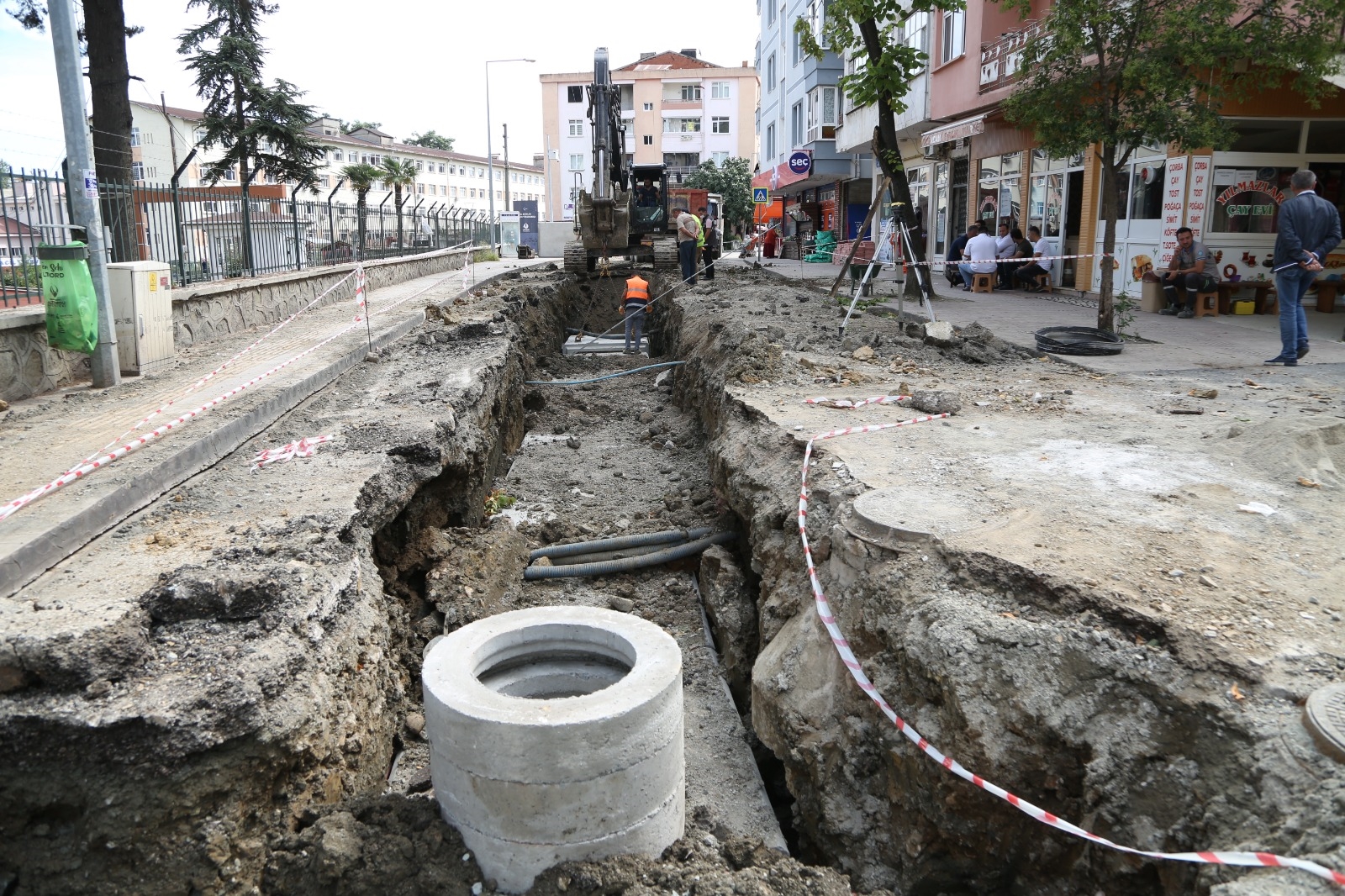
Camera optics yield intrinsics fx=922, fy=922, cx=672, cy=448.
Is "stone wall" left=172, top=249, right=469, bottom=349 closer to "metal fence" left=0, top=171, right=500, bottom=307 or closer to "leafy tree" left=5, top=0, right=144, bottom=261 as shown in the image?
"metal fence" left=0, top=171, right=500, bottom=307

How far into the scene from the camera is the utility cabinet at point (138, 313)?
9.08m

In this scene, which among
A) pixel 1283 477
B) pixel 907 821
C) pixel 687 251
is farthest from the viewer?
pixel 687 251

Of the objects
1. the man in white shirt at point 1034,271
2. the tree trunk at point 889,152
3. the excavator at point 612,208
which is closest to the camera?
the tree trunk at point 889,152

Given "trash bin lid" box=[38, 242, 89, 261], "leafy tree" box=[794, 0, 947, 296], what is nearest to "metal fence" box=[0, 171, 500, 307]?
"trash bin lid" box=[38, 242, 89, 261]

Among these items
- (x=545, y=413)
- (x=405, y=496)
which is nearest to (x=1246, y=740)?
(x=405, y=496)

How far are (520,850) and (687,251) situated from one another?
15.9 metres

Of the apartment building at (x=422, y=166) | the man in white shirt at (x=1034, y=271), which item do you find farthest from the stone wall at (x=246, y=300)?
the apartment building at (x=422, y=166)

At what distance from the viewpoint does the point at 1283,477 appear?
4871 millimetres

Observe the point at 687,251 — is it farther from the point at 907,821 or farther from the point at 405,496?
the point at 907,821

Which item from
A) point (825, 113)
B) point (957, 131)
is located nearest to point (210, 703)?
point (957, 131)

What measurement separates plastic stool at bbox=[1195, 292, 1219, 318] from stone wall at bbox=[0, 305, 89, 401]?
1402 cm

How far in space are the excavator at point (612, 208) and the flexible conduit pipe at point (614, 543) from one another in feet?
44.6

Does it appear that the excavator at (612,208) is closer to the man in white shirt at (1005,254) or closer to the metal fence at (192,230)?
the metal fence at (192,230)

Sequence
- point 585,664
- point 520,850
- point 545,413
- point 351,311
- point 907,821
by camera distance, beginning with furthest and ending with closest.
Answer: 1. point 351,311
2. point 545,413
3. point 585,664
4. point 907,821
5. point 520,850
